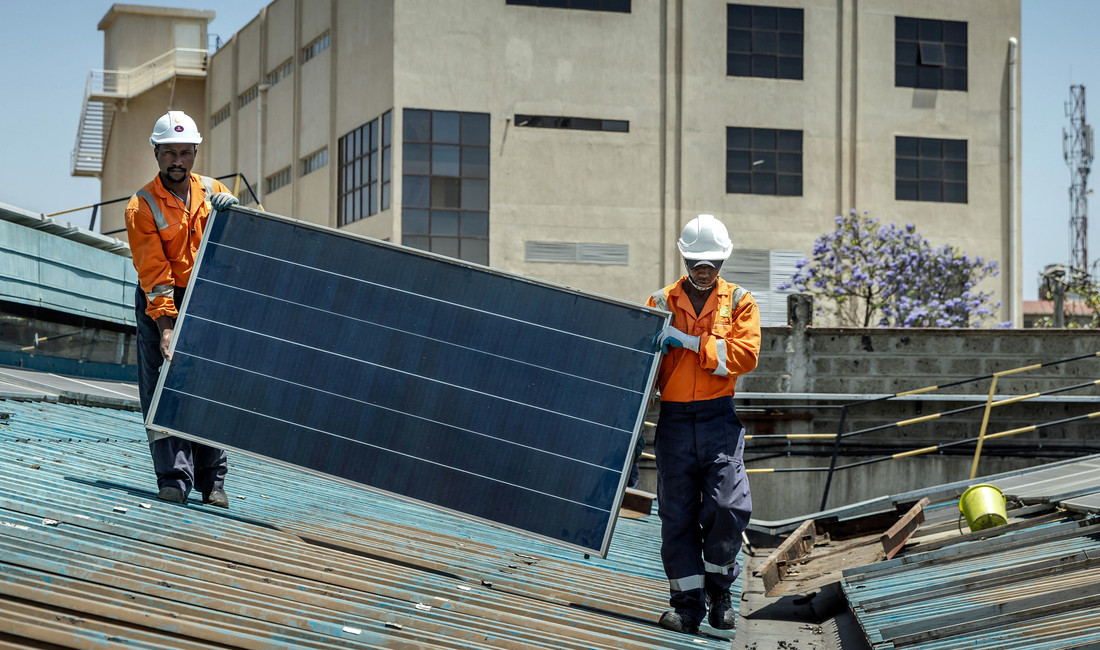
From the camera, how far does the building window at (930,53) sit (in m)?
38.1

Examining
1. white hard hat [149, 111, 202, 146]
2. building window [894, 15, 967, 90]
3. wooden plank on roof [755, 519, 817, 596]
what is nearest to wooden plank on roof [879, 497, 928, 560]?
wooden plank on roof [755, 519, 817, 596]

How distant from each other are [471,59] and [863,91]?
12.2 metres

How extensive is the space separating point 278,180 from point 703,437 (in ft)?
132

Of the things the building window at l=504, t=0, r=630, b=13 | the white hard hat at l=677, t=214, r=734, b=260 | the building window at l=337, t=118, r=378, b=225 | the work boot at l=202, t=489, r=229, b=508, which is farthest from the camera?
the building window at l=337, t=118, r=378, b=225

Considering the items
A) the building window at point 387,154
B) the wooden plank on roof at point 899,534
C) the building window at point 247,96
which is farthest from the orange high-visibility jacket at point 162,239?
the building window at point 247,96

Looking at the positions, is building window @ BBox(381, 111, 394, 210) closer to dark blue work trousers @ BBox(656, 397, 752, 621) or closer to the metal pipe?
the metal pipe

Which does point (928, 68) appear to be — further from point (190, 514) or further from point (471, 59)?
point (190, 514)

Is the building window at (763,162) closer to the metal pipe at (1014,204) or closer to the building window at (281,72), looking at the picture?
the metal pipe at (1014,204)

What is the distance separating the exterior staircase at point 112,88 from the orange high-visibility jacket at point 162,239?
1959 inches

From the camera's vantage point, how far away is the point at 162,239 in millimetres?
6230

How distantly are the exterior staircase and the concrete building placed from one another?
16.2m

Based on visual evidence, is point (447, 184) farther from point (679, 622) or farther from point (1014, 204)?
point (679, 622)

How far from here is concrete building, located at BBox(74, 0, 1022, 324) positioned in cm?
3516

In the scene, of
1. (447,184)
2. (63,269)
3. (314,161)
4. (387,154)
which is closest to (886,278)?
(447,184)
